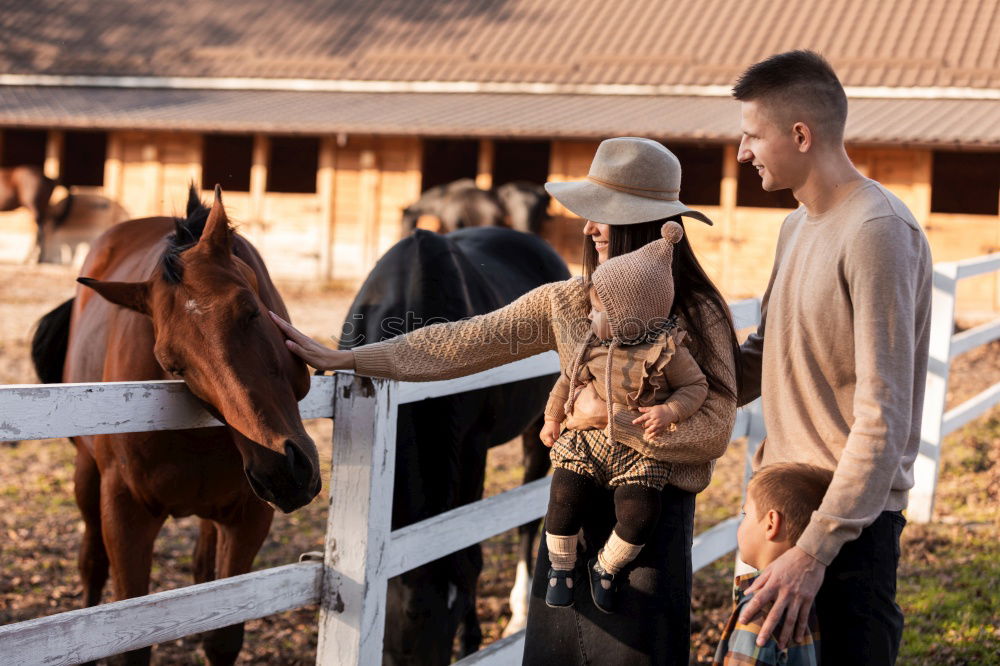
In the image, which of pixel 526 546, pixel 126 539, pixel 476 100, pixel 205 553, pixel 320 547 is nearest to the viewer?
pixel 126 539

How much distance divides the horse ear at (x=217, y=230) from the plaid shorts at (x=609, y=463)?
1.07 m

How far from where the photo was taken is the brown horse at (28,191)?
19.9m

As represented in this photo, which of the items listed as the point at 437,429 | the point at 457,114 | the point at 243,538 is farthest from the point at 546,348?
the point at 457,114

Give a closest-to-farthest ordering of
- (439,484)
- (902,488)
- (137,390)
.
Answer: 1. (902,488)
2. (137,390)
3. (439,484)

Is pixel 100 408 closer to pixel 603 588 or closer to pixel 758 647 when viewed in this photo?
pixel 603 588

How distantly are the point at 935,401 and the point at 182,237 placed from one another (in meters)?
5.06

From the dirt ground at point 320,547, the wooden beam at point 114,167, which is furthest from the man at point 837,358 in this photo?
the wooden beam at point 114,167

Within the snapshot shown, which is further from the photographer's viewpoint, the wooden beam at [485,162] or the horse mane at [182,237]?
the wooden beam at [485,162]

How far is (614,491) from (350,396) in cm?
78

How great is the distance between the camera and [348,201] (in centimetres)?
1898

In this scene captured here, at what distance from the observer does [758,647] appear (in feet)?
6.35

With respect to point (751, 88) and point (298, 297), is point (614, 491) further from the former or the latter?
point (298, 297)

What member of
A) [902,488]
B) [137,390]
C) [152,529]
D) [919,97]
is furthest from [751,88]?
[919,97]

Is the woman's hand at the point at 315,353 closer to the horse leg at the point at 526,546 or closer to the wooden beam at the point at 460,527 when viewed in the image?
the wooden beam at the point at 460,527
